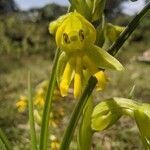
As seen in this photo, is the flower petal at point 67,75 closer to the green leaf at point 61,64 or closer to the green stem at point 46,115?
the green leaf at point 61,64

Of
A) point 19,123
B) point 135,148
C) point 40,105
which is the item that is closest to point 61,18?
point 40,105

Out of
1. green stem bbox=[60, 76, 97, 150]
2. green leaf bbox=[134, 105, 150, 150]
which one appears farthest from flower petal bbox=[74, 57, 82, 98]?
green leaf bbox=[134, 105, 150, 150]

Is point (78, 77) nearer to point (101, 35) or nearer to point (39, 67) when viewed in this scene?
point (101, 35)

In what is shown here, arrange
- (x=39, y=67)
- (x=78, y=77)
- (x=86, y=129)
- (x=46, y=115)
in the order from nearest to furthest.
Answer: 1. (x=78, y=77)
2. (x=86, y=129)
3. (x=46, y=115)
4. (x=39, y=67)

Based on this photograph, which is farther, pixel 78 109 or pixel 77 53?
pixel 78 109

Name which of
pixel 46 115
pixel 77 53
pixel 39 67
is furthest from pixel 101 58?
pixel 39 67

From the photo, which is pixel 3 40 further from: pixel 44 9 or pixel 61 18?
pixel 61 18
